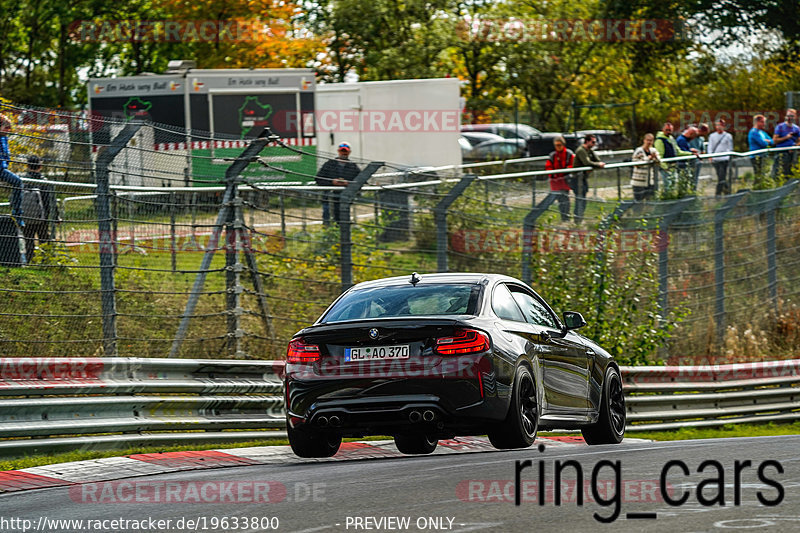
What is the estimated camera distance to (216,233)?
14.9 metres

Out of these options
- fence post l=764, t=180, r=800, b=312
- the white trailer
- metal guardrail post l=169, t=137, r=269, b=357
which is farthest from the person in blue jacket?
the white trailer

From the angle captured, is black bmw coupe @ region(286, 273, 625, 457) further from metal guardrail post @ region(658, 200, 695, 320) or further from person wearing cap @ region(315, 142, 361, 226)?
metal guardrail post @ region(658, 200, 695, 320)

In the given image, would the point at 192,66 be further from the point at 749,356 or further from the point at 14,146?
the point at 14,146

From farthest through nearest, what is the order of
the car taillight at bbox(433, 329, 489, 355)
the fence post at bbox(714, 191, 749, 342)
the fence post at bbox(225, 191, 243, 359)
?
the fence post at bbox(714, 191, 749, 342)
the fence post at bbox(225, 191, 243, 359)
the car taillight at bbox(433, 329, 489, 355)

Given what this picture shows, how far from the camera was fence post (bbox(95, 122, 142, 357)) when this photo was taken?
12891 mm

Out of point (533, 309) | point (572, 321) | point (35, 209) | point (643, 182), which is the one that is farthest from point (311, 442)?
point (643, 182)

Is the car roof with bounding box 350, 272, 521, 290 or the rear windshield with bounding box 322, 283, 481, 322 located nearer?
the rear windshield with bounding box 322, 283, 481, 322

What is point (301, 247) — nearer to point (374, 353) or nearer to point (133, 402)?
point (133, 402)

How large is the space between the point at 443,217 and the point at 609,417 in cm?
521

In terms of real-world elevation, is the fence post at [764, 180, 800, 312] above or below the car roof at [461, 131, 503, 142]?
below

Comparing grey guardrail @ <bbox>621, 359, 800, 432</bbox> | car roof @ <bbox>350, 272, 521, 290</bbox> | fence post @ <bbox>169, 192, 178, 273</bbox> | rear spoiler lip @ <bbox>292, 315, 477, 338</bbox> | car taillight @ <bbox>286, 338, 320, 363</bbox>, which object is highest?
fence post @ <bbox>169, 192, 178, 273</bbox>

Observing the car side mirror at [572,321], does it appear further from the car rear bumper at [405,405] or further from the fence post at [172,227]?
the fence post at [172,227]

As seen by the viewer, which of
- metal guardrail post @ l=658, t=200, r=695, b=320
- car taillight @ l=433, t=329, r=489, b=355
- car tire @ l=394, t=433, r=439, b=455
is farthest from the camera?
metal guardrail post @ l=658, t=200, r=695, b=320

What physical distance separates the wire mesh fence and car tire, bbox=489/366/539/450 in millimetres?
4324
